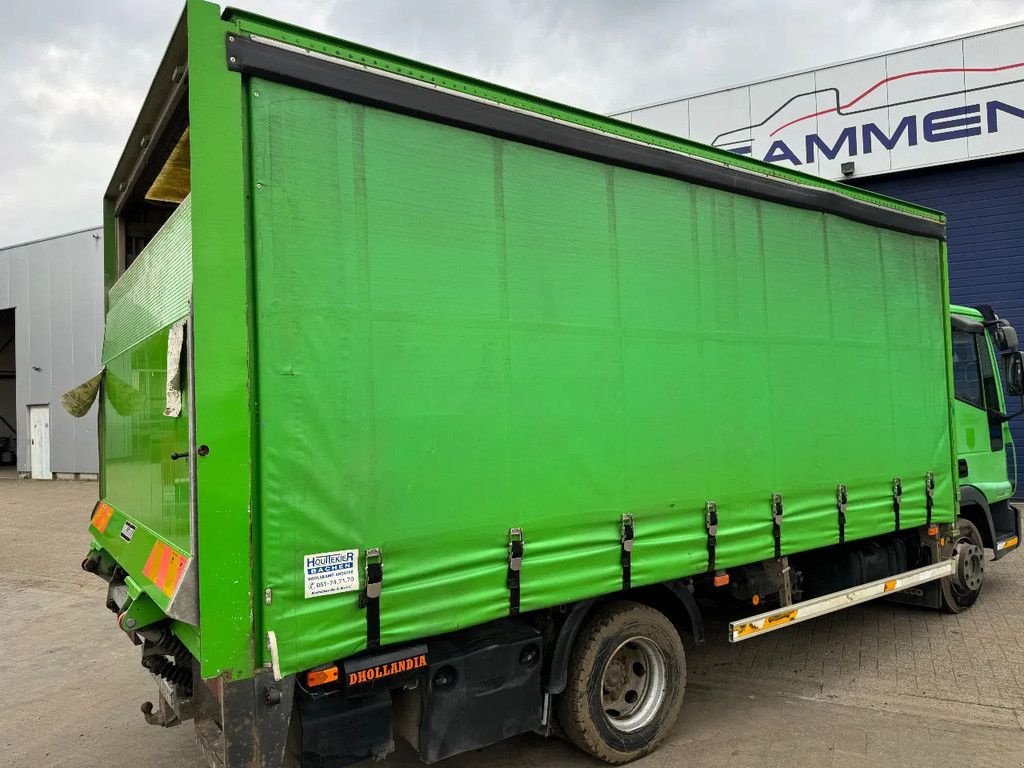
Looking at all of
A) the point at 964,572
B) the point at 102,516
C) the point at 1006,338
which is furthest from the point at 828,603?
the point at 102,516

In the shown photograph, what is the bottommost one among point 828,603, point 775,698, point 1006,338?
point 775,698

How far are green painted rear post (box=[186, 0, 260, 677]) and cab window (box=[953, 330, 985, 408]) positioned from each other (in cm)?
641

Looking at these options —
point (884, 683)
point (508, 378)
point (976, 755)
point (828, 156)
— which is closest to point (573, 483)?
point (508, 378)

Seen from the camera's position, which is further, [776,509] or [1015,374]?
[1015,374]

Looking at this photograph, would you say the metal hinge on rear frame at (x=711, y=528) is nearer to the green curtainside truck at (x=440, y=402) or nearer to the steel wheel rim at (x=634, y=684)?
the green curtainside truck at (x=440, y=402)

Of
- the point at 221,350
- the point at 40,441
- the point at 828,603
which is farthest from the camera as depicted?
the point at 40,441

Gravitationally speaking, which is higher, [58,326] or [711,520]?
[58,326]

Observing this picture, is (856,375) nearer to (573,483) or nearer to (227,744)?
(573,483)

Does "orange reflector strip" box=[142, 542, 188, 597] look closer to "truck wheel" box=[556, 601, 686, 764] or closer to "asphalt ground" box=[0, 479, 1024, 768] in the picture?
"asphalt ground" box=[0, 479, 1024, 768]

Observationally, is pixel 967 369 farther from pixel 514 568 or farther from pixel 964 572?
pixel 514 568

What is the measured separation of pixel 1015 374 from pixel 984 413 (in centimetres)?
53

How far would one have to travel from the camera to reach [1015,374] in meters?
6.75

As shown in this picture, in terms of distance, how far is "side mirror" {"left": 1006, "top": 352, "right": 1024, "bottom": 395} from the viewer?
671 cm

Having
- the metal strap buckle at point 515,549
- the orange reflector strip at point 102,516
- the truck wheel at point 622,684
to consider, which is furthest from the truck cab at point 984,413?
the orange reflector strip at point 102,516
